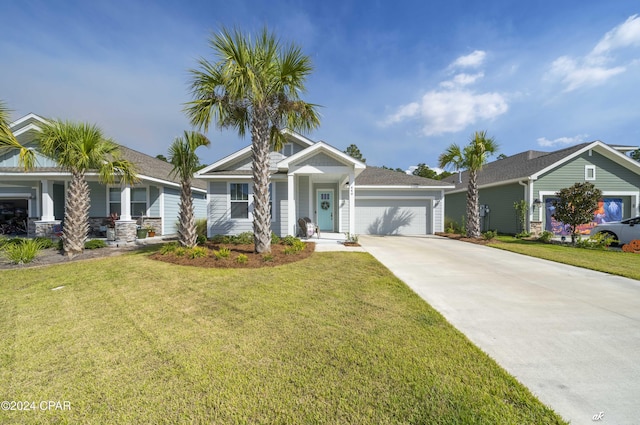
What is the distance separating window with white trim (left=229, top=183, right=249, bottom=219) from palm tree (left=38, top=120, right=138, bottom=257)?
4382 millimetres

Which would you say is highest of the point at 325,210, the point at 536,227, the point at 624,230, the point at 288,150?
the point at 288,150

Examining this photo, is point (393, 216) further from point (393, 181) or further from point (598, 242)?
point (598, 242)

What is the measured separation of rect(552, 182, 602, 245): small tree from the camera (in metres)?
11.1

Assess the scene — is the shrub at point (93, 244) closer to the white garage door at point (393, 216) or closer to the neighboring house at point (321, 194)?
the neighboring house at point (321, 194)

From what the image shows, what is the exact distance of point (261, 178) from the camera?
8.11 metres

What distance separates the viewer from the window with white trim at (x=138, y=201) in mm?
13885

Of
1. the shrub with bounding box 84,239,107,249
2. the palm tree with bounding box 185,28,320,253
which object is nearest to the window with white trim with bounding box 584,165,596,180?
the palm tree with bounding box 185,28,320,253

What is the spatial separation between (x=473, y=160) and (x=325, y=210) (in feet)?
26.7

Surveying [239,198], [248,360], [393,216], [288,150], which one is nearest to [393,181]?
[393,216]

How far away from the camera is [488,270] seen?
673 centimetres

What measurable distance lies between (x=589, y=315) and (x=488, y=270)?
282cm

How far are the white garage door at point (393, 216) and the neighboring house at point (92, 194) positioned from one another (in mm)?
10923

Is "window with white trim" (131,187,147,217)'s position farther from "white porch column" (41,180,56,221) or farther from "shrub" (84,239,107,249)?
"shrub" (84,239,107,249)

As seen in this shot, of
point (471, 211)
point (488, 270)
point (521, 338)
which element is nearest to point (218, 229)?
point (488, 270)
